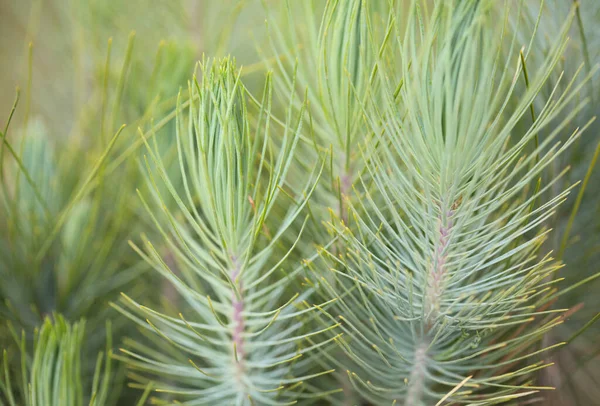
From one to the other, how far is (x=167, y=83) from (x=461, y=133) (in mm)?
151

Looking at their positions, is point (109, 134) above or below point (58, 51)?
below

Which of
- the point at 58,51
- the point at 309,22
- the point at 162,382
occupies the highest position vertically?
the point at 58,51

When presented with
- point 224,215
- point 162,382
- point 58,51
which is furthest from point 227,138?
point 58,51

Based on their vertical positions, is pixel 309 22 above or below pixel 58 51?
below

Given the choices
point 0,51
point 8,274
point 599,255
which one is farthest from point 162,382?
point 0,51

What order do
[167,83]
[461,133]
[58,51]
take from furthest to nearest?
1. [58,51]
2. [167,83]
3. [461,133]

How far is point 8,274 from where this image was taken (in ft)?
0.74

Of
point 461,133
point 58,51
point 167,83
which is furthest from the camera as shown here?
point 58,51

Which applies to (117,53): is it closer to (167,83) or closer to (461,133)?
(167,83)

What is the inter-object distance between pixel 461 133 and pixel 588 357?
5.0 inches

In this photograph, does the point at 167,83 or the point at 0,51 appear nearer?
the point at 167,83

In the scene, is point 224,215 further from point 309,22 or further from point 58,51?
point 58,51

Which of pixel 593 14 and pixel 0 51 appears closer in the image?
pixel 593 14

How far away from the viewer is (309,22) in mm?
184
